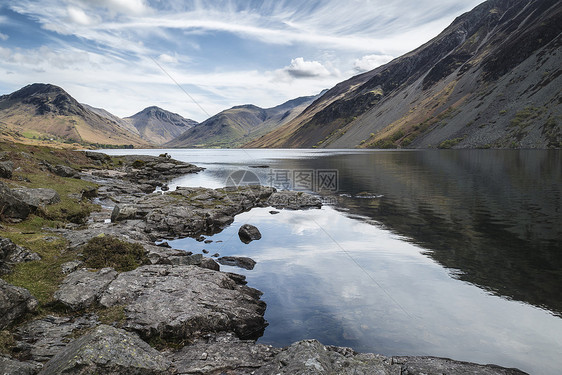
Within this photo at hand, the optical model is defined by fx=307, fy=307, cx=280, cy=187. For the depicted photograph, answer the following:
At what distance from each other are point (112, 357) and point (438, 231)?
29107mm

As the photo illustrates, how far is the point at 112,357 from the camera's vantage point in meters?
8.05

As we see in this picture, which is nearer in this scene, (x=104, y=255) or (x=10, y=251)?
(x=10, y=251)

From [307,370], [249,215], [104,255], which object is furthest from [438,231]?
[104,255]

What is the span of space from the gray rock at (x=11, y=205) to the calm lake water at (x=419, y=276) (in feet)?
35.4

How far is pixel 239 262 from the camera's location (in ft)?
75.0

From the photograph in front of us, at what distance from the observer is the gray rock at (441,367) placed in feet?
33.4

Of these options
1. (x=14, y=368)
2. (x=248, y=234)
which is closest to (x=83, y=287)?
(x=14, y=368)

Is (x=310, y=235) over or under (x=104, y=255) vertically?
under

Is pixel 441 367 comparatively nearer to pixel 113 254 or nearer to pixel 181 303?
pixel 181 303

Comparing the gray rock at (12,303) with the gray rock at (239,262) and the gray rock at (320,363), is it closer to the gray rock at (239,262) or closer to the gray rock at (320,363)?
the gray rock at (320,363)

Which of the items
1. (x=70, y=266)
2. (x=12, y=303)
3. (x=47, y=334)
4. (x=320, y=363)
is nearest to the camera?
(x=320, y=363)

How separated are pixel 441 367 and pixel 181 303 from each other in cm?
1007

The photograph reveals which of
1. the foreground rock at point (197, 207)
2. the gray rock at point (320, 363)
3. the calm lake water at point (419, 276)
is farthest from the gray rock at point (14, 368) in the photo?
the foreground rock at point (197, 207)

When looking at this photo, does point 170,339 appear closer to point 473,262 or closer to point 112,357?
point 112,357
